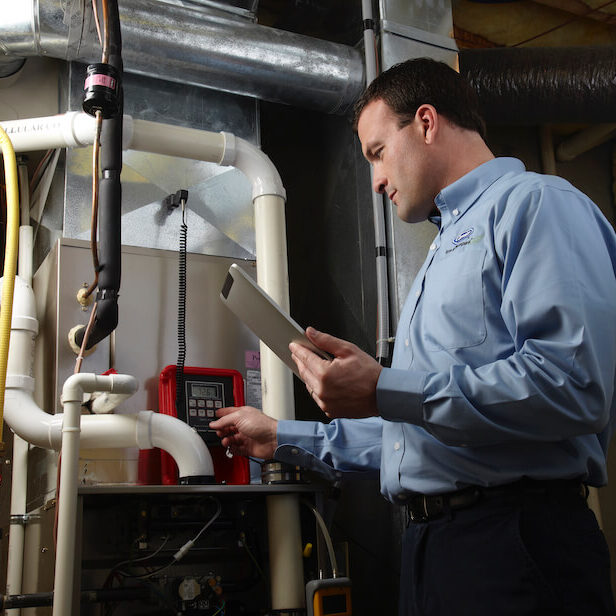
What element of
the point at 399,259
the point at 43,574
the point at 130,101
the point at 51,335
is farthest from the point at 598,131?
the point at 43,574

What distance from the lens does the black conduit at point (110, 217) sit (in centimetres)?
168

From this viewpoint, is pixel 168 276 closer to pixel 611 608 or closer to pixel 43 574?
pixel 43 574

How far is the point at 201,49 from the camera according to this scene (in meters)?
2.33

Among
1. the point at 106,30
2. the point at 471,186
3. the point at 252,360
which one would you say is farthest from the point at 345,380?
the point at 252,360

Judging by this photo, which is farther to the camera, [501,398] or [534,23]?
[534,23]

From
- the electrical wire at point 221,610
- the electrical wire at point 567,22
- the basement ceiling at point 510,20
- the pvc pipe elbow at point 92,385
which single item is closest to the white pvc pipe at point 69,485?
the pvc pipe elbow at point 92,385

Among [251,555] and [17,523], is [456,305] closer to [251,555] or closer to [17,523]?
[251,555]

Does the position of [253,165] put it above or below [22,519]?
above

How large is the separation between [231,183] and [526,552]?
170 cm

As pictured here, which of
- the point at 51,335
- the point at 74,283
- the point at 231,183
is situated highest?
the point at 231,183

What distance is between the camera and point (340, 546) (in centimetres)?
201

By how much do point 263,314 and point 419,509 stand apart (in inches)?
17.3

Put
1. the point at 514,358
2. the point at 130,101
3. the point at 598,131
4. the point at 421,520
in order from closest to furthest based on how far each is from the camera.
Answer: the point at 514,358, the point at 421,520, the point at 130,101, the point at 598,131

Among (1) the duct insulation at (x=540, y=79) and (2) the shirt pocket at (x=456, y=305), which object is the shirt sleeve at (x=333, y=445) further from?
(1) the duct insulation at (x=540, y=79)
